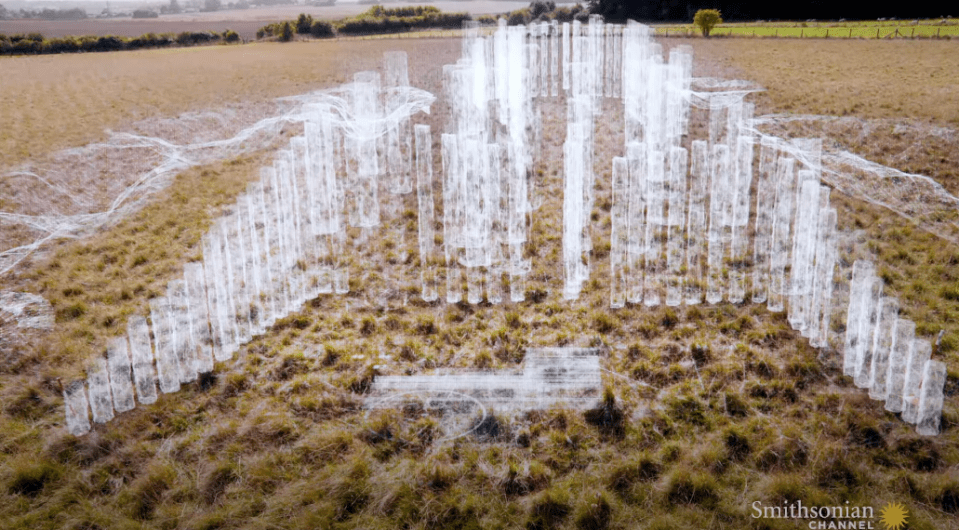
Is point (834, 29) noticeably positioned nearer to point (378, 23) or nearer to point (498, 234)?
point (378, 23)

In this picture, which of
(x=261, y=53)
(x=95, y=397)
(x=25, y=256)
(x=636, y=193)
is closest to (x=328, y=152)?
(x=25, y=256)

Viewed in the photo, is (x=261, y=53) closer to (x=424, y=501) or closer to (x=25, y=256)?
(x=25, y=256)

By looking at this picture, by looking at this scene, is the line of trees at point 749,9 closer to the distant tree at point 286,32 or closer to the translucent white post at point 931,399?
the distant tree at point 286,32

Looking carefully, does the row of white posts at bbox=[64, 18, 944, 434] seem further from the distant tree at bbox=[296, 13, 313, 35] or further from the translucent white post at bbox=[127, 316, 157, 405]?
the distant tree at bbox=[296, 13, 313, 35]

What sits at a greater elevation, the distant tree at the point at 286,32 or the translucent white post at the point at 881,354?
the distant tree at the point at 286,32

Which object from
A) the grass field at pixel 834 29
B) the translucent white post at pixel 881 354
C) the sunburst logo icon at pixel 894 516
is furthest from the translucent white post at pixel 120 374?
the grass field at pixel 834 29

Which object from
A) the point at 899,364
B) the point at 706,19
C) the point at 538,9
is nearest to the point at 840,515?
the point at 899,364

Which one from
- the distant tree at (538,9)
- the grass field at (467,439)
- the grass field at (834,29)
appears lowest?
the grass field at (467,439)
